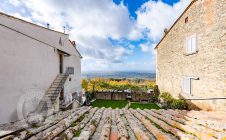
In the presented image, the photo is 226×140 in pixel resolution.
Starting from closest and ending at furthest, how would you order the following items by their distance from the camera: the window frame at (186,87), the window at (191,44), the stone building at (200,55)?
1. the stone building at (200,55)
2. the window at (191,44)
3. the window frame at (186,87)

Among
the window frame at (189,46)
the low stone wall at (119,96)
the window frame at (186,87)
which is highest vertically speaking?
the window frame at (189,46)

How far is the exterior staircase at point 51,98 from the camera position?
1311 cm

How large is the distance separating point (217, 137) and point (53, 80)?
16142 mm

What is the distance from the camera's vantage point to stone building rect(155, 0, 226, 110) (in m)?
9.26

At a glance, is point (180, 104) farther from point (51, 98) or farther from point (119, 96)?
point (119, 96)

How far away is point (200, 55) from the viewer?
1149 cm

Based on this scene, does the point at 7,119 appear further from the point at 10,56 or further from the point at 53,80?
the point at 53,80

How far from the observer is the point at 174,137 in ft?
12.1

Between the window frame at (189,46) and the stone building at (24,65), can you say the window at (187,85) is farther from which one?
the stone building at (24,65)

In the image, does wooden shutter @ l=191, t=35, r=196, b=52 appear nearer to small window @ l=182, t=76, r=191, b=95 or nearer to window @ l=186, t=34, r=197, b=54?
window @ l=186, t=34, r=197, b=54

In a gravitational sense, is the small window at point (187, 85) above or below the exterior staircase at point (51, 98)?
above

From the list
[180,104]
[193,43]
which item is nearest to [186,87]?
[180,104]

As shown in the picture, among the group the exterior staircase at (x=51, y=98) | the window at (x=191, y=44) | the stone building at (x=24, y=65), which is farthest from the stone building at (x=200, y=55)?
the stone building at (x=24, y=65)

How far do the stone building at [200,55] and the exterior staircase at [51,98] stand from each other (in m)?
10.7
